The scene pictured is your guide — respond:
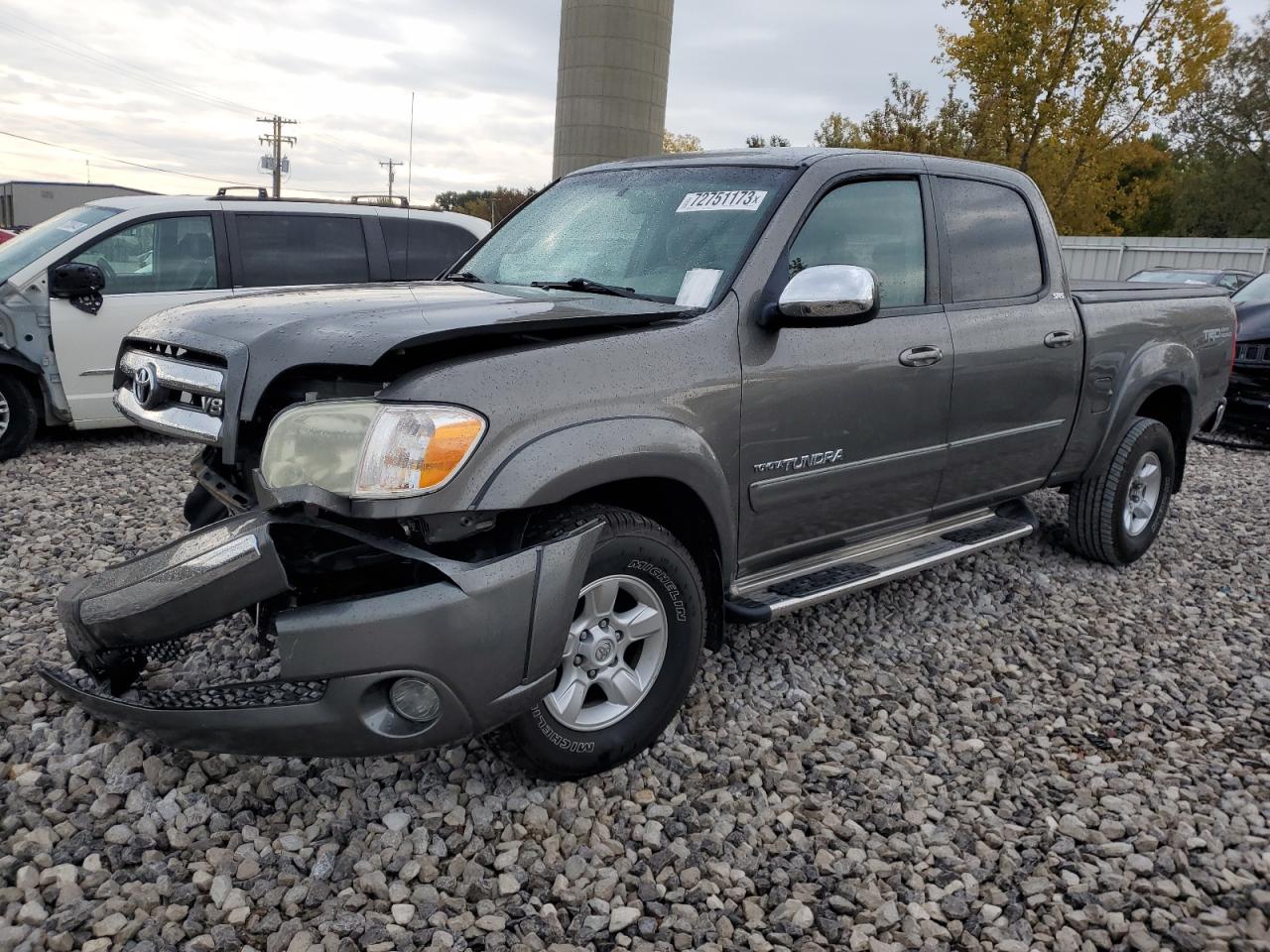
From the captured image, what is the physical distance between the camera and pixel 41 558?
4.65 meters

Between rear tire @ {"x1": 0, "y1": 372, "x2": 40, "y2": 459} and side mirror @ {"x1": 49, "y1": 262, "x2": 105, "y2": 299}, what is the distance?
0.67m

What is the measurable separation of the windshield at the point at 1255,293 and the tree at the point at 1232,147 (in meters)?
25.4

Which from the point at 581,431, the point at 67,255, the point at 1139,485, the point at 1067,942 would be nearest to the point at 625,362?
the point at 581,431

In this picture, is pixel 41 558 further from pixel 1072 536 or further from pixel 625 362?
pixel 1072 536

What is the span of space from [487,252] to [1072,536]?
3381mm

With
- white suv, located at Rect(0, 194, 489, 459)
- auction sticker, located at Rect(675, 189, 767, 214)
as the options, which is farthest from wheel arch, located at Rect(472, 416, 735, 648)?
white suv, located at Rect(0, 194, 489, 459)

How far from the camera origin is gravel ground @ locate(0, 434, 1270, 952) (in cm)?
242

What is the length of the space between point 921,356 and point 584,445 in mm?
1639

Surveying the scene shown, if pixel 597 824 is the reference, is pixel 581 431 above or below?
above

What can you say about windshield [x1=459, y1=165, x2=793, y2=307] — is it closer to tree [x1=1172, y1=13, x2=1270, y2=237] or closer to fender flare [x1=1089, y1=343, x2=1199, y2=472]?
fender flare [x1=1089, y1=343, x2=1199, y2=472]

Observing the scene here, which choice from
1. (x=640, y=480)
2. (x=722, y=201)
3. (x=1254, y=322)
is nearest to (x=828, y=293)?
(x=722, y=201)

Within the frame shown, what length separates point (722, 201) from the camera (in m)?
3.46

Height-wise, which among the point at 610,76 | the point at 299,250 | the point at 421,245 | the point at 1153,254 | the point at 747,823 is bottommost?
the point at 747,823

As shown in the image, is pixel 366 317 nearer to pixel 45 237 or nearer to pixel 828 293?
pixel 828 293
